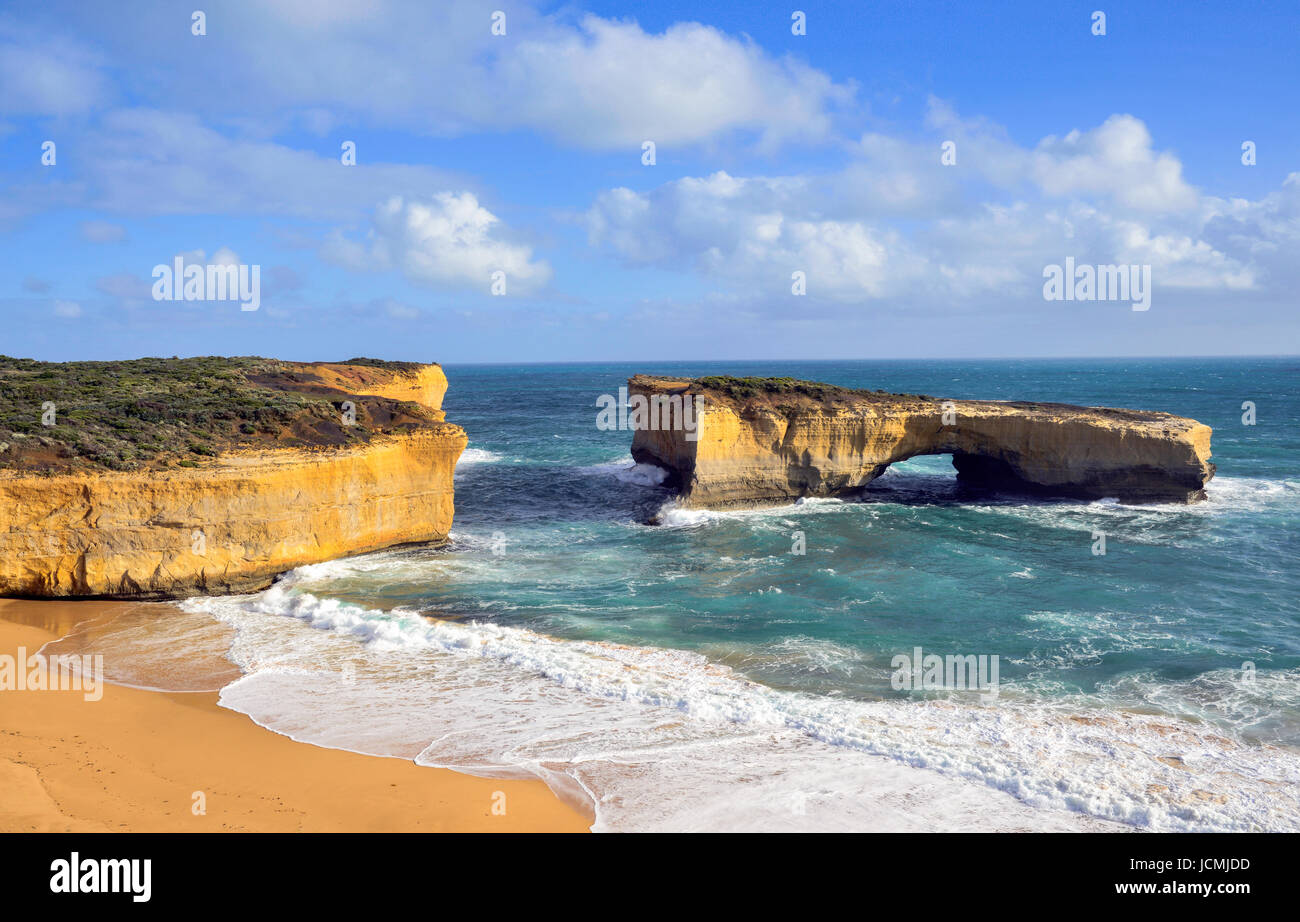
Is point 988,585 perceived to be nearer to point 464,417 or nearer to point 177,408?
point 177,408

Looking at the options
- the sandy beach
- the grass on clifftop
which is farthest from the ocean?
the grass on clifftop

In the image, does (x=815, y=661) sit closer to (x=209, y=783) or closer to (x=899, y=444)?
A: (x=209, y=783)

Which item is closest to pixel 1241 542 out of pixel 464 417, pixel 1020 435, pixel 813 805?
pixel 1020 435

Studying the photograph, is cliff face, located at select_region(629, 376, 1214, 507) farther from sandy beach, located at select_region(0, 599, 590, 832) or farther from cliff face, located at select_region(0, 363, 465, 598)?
sandy beach, located at select_region(0, 599, 590, 832)

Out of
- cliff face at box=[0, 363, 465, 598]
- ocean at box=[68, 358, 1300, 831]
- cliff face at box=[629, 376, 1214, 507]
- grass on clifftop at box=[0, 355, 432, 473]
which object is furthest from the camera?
cliff face at box=[629, 376, 1214, 507]

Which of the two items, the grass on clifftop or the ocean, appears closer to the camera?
the ocean

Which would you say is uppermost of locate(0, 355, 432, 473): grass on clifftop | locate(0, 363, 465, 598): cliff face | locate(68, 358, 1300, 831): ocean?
locate(0, 355, 432, 473): grass on clifftop
